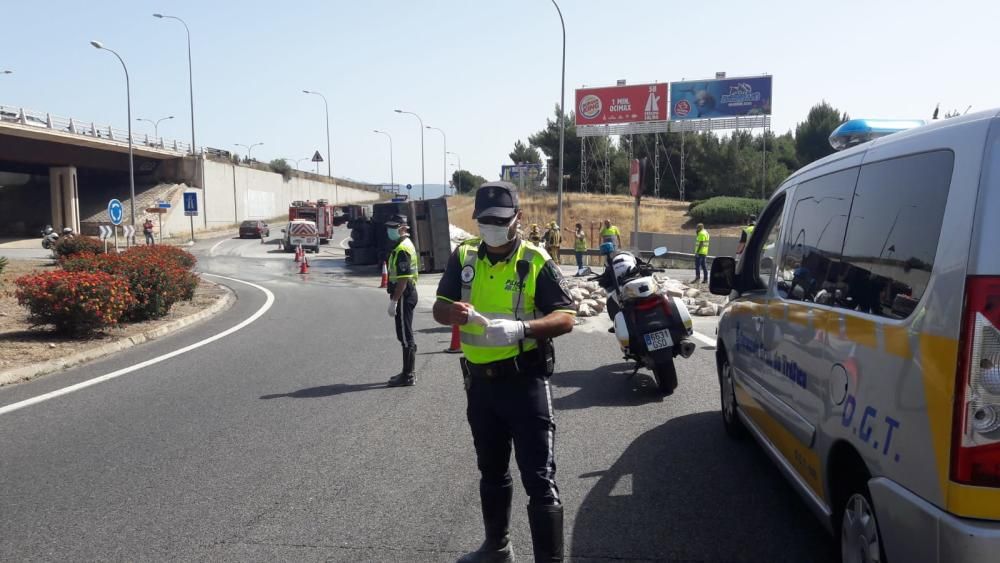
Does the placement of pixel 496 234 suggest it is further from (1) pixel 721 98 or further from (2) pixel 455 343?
(1) pixel 721 98

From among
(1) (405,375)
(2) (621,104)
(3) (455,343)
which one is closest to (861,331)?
(1) (405,375)

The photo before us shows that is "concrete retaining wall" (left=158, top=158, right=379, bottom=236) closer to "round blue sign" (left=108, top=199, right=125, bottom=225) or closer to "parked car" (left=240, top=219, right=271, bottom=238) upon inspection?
"parked car" (left=240, top=219, right=271, bottom=238)

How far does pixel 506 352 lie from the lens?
370 cm

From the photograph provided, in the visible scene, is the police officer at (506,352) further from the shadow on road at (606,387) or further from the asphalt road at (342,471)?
the shadow on road at (606,387)

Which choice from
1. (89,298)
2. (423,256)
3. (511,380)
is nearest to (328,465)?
(511,380)

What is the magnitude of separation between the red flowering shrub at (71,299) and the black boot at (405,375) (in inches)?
204

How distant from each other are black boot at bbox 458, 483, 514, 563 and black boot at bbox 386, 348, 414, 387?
178 inches

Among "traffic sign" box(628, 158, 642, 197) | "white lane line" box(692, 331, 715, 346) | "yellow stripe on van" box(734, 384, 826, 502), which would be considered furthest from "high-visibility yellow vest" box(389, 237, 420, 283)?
"traffic sign" box(628, 158, 642, 197)

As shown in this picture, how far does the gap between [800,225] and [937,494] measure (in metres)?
2.13

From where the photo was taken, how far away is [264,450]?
588 centimetres

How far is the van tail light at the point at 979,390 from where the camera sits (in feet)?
7.86

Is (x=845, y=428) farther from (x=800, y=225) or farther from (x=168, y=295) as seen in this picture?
(x=168, y=295)

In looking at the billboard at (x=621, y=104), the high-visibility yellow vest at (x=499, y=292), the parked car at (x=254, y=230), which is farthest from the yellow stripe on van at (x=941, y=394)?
the billboard at (x=621, y=104)

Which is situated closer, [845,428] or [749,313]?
[845,428]
